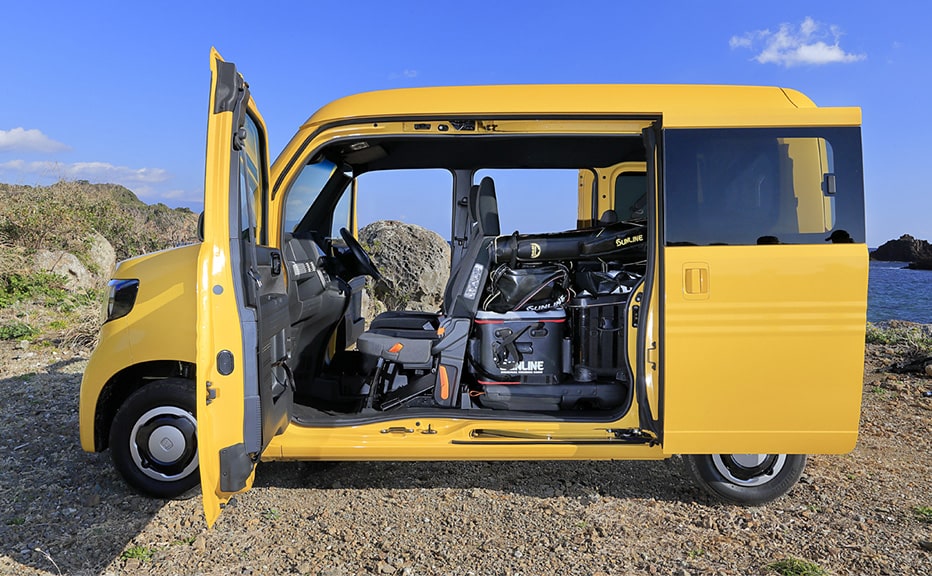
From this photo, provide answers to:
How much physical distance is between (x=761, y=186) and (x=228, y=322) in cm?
273

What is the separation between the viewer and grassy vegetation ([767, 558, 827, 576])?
9.10 feet

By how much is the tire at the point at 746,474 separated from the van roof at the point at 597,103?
185cm

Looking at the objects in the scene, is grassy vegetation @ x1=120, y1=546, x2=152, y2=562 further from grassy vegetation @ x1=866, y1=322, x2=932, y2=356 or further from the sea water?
the sea water

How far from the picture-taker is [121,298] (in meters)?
3.41

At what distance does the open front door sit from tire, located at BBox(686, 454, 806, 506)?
7.93 ft

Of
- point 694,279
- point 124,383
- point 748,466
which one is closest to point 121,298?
point 124,383

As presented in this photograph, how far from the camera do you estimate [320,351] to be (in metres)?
4.57

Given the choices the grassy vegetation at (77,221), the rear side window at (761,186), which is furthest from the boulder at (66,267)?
the rear side window at (761,186)

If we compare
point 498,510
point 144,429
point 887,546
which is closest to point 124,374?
point 144,429

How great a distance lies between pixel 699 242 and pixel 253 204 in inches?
91.7

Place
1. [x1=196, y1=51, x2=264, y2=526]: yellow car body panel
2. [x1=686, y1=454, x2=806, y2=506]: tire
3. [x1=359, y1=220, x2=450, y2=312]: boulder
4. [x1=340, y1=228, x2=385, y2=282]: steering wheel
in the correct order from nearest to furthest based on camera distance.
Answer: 1. [x1=196, y1=51, x2=264, y2=526]: yellow car body panel
2. [x1=686, y1=454, x2=806, y2=506]: tire
3. [x1=340, y1=228, x2=385, y2=282]: steering wheel
4. [x1=359, y1=220, x2=450, y2=312]: boulder

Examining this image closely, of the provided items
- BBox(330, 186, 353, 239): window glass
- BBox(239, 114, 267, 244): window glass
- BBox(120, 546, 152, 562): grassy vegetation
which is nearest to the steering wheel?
BBox(330, 186, 353, 239): window glass

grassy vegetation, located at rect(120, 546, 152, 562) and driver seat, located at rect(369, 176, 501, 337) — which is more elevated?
driver seat, located at rect(369, 176, 501, 337)

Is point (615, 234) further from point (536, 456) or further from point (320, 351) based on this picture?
point (320, 351)
